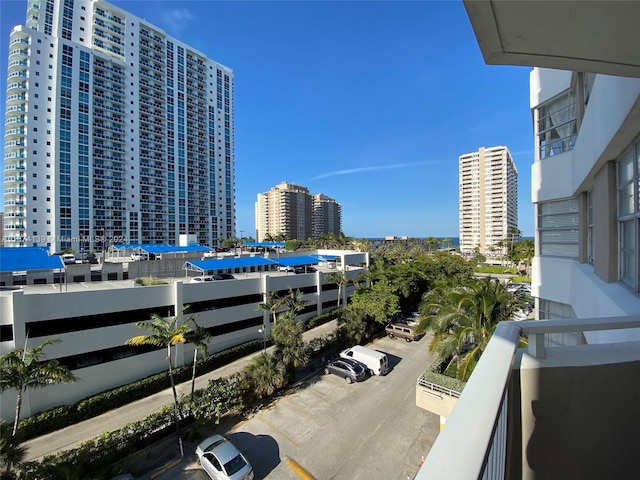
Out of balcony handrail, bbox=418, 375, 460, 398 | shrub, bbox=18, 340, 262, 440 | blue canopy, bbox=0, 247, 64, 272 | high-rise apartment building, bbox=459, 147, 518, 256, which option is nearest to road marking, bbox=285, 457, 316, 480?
shrub, bbox=18, 340, 262, 440

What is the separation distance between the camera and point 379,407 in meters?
12.5

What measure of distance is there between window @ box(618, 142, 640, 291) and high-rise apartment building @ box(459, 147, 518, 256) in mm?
80729

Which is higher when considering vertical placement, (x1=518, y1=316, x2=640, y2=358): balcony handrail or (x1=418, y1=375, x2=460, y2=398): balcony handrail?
(x1=518, y1=316, x2=640, y2=358): balcony handrail

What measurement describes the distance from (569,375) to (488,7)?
8.32 feet

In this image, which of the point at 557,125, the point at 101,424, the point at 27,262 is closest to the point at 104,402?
the point at 101,424

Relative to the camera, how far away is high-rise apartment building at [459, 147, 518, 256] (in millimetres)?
78000

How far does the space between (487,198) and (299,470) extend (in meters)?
87.0

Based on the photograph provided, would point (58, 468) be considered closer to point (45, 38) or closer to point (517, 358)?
point (517, 358)

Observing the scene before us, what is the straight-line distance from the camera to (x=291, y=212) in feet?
372

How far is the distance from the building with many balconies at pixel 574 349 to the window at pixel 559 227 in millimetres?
3097

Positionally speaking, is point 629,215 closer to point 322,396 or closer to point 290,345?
point 322,396

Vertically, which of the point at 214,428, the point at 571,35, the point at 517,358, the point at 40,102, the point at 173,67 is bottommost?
the point at 214,428

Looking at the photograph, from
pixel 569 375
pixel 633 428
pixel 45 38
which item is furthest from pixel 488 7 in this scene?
pixel 45 38

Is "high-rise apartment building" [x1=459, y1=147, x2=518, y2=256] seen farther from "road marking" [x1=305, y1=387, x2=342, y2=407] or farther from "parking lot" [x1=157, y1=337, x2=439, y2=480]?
"road marking" [x1=305, y1=387, x2=342, y2=407]
